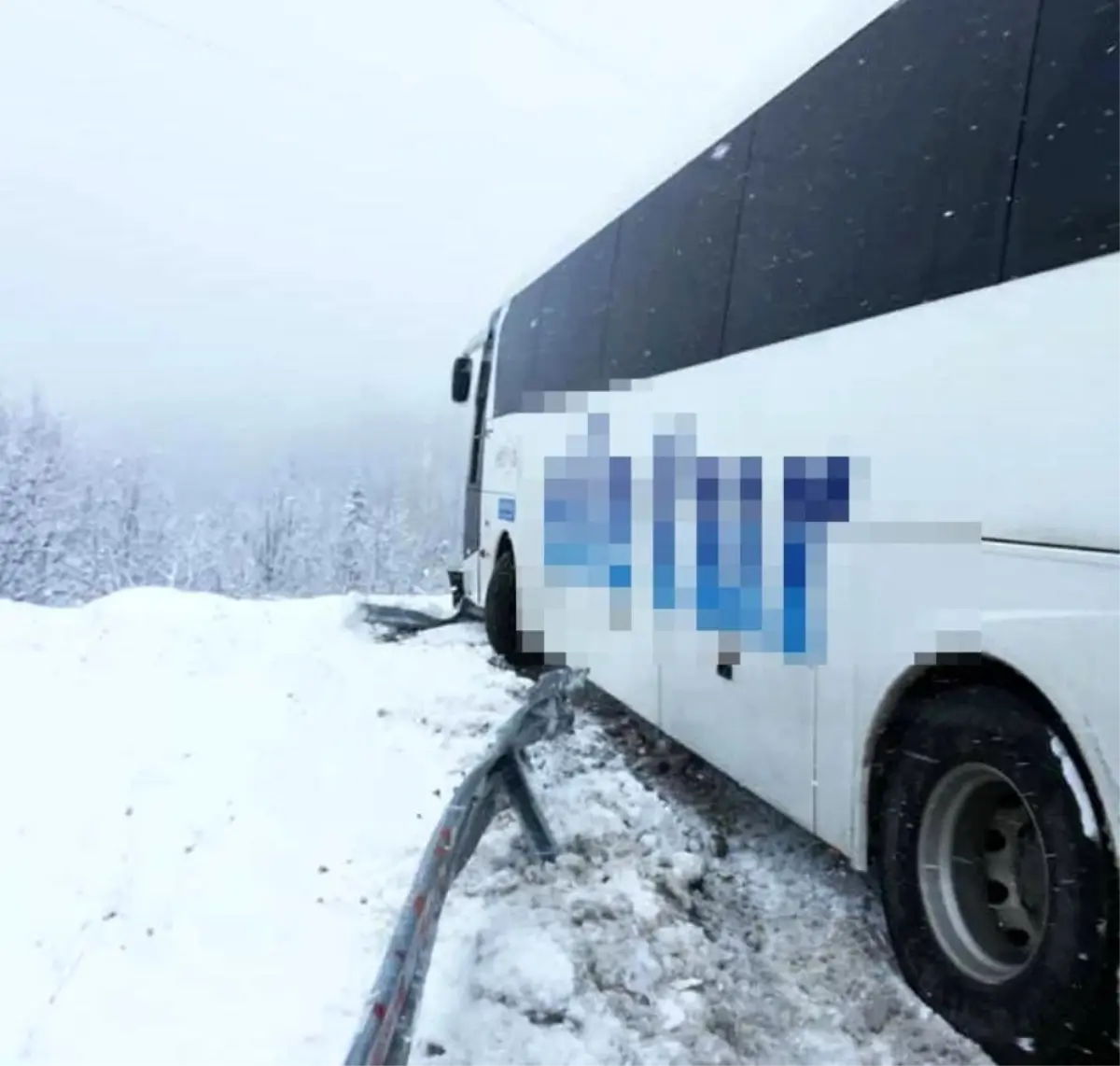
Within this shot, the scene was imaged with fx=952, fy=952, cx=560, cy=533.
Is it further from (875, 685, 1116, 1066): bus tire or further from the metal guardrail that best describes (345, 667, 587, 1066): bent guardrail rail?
(875, 685, 1116, 1066): bus tire

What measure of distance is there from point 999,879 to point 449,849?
1.66 m

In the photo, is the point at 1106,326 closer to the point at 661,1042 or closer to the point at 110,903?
the point at 661,1042

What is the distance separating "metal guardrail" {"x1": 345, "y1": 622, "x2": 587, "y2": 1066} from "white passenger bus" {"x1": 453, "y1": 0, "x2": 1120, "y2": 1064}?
768 mm

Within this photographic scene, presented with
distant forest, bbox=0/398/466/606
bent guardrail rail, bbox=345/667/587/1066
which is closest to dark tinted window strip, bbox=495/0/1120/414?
bent guardrail rail, bbox=345/667/587/1066

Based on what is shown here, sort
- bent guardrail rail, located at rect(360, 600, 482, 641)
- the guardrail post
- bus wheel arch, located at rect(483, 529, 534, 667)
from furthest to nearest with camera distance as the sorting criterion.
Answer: bent guardrail rail, located at rect(360, 600, 482, 641), bus wheel arch, located at rect(483, 529, 534, 667), the guardrail post

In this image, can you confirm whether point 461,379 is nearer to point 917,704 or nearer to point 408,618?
point 408,618

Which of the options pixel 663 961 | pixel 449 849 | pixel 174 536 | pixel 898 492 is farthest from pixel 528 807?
pixel 174 536

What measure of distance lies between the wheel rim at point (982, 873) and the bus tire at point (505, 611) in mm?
5727

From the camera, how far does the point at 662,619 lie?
4.93 meters

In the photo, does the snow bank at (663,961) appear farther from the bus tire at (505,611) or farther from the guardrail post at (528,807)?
the bus tire at (505,611)

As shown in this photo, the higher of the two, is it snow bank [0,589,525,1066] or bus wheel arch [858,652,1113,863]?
bus wheel arch [858,652,1113,863]

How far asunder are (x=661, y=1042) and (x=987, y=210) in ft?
8.81

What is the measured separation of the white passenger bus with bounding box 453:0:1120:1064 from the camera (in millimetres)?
2414

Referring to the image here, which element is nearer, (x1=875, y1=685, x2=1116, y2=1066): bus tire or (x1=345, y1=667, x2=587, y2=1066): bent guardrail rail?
(x1=345, y1=667, x2=587, y2=1066): bent guardrail rail
